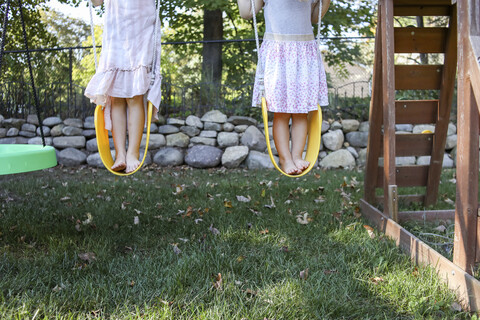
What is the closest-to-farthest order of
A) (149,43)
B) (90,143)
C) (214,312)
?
1. (214,312)
2. (149,43)
3. (90,143)

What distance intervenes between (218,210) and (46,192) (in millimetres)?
2002

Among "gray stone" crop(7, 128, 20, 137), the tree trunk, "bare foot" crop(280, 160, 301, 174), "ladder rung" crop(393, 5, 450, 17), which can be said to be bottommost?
"bare foot" crop(280, 160, 301, 174)

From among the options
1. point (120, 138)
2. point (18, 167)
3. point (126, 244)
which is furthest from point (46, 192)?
point (18, 167)

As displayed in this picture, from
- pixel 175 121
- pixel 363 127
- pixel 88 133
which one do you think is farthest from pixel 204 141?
pixel 363 127

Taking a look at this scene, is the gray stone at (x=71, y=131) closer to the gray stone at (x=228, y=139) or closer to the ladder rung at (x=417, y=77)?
the gray stone at (x=228, y=139)

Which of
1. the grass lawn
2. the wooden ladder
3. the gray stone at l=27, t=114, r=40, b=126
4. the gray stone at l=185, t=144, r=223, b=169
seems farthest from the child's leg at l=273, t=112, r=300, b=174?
the gray stone at l=27, t=114, r=40, b=126

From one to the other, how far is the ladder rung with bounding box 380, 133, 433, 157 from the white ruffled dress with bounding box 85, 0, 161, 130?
6.55ft

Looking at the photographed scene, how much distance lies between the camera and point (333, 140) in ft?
24.0

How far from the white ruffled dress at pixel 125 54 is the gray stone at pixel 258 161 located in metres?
3.90

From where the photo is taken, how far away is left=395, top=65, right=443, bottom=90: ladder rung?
11.5 feet

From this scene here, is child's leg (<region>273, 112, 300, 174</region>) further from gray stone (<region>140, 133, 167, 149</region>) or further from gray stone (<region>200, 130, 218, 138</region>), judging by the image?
gray stone (<region>140, 133, 167, 149</region>)

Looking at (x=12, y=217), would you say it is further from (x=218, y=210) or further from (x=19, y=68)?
(x=19, y=68)

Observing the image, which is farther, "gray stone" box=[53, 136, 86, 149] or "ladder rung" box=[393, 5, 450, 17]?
"gray stone" box=[53, 136, 86, 149]

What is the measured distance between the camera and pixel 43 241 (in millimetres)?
2979
